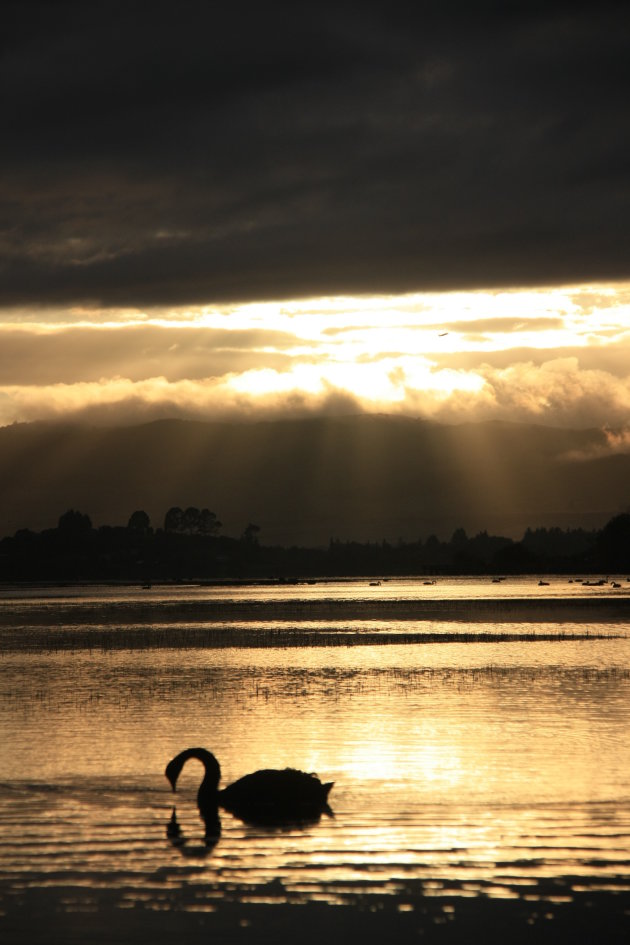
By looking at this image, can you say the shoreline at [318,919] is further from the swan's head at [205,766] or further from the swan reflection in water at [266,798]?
the swan's head at [205,766]

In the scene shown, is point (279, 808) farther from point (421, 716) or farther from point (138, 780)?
point (421, 716)

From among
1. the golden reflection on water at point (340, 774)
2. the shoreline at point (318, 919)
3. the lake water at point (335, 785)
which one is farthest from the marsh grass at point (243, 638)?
the shoreline at point (318, 919)

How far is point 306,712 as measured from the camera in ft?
145

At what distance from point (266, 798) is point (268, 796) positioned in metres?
0.06

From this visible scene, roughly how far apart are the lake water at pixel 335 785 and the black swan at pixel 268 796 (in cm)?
52

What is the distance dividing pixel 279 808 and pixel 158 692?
2559 cm

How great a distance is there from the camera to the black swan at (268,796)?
87.8 feet

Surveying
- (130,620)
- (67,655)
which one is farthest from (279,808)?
(130,620)

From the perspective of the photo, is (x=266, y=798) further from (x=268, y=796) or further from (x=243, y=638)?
(x=243, y=638)

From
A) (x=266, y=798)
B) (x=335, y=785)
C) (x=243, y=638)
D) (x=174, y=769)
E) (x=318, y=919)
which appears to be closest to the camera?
(x=318, y=919)

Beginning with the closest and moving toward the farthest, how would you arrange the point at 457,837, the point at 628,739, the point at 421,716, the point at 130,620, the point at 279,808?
the point at 457,837, the point at 279,808, the point at 628,739, the point at 421,716, the point at 130,620

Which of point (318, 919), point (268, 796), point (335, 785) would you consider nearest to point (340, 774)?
point (335, 785)

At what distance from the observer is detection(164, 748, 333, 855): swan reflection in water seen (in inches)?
1040

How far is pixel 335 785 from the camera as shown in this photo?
29.8 metres
